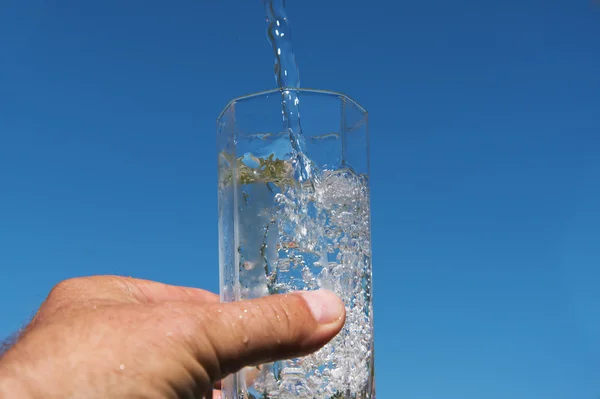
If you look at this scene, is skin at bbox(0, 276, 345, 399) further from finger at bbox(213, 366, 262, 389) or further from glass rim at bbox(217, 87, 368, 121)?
glass rim at bbox(217, 87, 368, 121)

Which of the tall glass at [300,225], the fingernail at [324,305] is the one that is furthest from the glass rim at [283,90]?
the fingernail at [324,305]

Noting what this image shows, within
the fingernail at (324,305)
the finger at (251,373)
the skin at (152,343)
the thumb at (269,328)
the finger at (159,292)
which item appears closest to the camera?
the skin at (152,343)

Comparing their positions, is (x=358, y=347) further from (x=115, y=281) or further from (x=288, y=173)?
(x=115, y=281)

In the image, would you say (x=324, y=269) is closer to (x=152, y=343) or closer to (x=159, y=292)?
(x=152, y=343)

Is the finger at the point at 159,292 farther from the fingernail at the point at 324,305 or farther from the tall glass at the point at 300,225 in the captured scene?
the fingernail at the point at 324,305

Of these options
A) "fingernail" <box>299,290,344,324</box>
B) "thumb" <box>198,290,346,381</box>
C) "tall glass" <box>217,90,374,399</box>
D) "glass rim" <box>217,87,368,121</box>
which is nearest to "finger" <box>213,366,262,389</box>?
"tall glass" <box>217,90,374,399</box>

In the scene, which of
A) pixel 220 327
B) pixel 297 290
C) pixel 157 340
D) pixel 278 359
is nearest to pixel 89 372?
pixel 157 340
